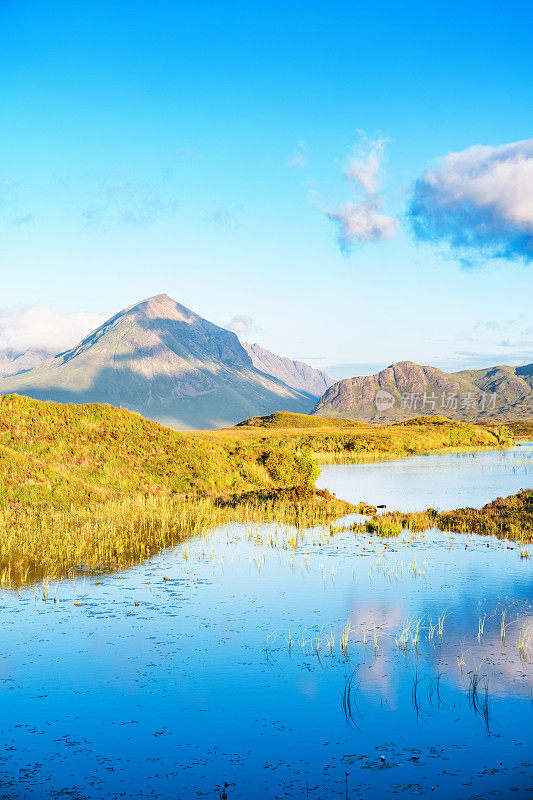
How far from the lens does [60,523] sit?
3534 cm

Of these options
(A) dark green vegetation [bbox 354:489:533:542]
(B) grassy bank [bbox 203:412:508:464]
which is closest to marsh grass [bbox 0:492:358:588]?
(A) dark green vegetation [bbox 354:489:533:542]

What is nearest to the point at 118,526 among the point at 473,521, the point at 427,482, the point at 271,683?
the point at 473,521

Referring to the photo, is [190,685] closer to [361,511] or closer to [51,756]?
[51,756]

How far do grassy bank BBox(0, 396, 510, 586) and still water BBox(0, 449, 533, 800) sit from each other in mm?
5189

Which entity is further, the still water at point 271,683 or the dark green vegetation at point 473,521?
the dark green vegetation at point 473,521

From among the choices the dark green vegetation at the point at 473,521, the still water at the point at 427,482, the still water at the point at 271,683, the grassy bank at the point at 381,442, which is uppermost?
the grassy bank at the point at 381,442

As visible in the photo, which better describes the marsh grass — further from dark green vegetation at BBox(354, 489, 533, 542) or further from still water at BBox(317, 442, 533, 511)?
still water at BBox(317, 442, 533, 511)

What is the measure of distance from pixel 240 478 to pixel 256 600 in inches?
1311

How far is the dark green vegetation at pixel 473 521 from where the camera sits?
3475 cm

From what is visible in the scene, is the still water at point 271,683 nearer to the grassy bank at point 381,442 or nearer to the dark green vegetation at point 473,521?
the dark green vegetation at point 473,521

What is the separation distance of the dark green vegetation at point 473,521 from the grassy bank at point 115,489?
4133mm

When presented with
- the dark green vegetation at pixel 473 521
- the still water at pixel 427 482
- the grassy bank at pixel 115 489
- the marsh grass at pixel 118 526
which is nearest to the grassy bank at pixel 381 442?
the still water at pixel 427 482

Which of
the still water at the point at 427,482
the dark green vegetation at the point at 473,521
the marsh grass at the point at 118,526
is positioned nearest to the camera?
the marsh grass at the point at 118,526

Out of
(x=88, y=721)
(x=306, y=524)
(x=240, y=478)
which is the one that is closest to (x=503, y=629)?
(x=88, y=721)
